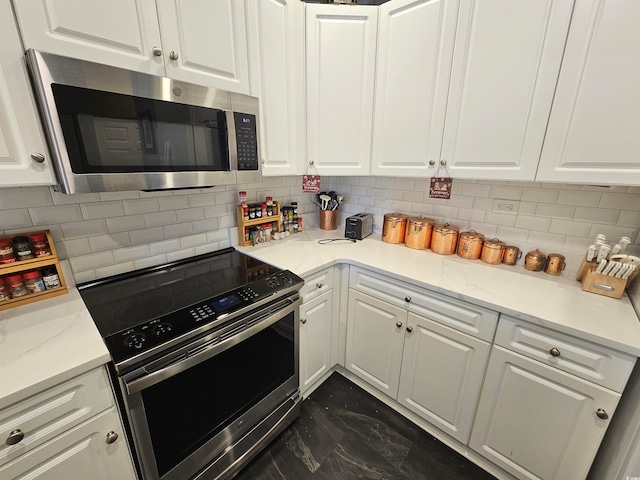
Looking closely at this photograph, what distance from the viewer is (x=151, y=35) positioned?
3.14ft

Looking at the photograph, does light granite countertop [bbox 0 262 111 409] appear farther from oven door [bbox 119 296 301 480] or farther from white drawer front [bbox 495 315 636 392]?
white drawer front [bbox 495 315 636 392]

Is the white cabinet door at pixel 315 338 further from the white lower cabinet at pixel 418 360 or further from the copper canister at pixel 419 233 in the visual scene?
the copper canister at pixel 419 233

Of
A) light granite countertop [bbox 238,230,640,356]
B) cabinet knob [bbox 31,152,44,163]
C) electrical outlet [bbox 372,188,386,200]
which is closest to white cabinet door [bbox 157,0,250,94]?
cabinet knob [bbox 31,152,44,163]

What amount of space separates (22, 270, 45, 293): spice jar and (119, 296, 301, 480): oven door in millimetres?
628

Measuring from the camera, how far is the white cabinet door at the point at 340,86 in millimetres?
1467

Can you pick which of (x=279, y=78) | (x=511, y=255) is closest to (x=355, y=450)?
(x=511, y=255)

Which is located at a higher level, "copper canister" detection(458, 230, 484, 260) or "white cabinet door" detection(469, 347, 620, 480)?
"copper canister" detection(458, 230, 484, 260)

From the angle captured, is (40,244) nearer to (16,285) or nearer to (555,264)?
(16,285)

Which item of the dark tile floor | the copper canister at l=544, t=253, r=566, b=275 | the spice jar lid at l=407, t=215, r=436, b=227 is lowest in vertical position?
the dark tile floor

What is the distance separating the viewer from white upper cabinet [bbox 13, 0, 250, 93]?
78 centimetres

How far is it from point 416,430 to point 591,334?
3.44ft

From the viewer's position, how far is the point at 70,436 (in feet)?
2.64

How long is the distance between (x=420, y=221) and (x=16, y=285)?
6.42ft

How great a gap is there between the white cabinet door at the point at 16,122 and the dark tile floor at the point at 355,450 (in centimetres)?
152
